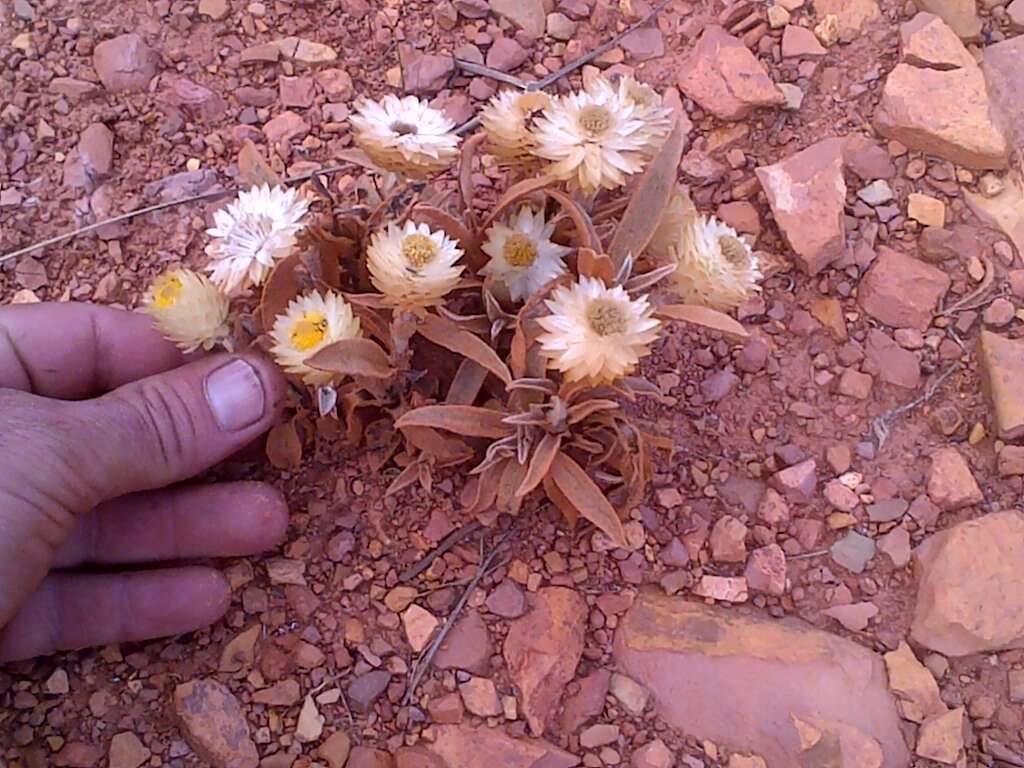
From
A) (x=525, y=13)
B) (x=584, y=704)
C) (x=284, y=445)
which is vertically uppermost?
(x=525, y=13)

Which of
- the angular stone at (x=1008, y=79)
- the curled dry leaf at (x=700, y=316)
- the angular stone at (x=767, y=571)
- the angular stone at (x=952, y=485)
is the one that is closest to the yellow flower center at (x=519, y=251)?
the curled dry leaf at (x=700, y=316)

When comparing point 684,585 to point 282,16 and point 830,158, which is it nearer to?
point 830,158

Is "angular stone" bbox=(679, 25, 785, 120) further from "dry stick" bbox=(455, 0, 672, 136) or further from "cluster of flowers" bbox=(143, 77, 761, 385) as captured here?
"cluster of flowers" bbox=(143, 77, 761, 385)

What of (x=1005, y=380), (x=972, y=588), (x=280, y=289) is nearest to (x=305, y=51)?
(x=280, y=289)

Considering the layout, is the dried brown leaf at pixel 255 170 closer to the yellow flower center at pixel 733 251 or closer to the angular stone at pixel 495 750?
the yellow flower center at pixel 733 251

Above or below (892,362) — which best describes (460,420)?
above

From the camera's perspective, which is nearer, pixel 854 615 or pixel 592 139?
pixel 592 139

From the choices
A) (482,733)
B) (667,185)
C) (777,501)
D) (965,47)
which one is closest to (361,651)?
(482,733)

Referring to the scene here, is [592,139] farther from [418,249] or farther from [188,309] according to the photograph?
[188,309]
